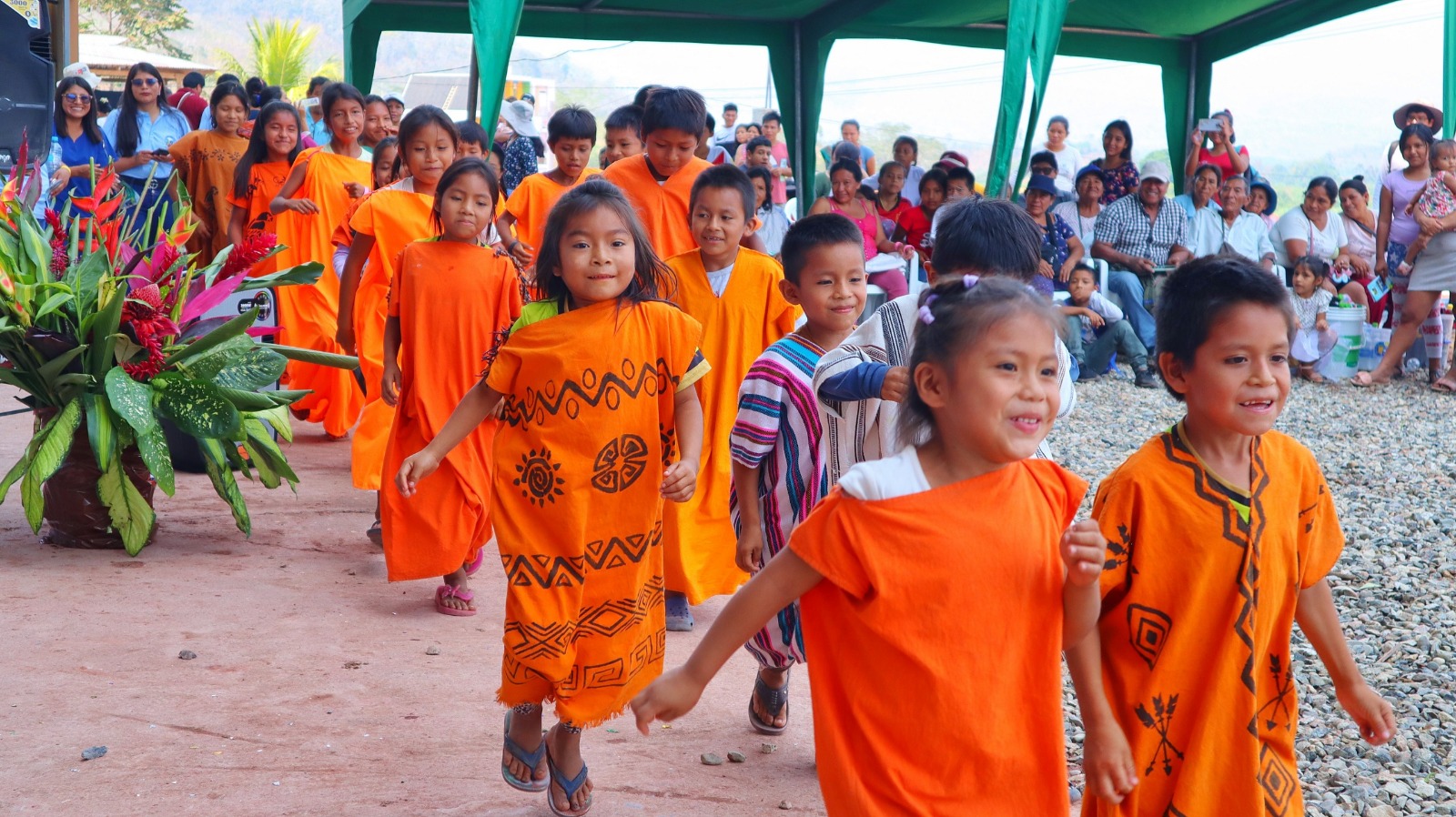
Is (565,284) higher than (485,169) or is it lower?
lower

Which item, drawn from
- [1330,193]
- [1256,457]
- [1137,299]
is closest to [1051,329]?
[1256,457]

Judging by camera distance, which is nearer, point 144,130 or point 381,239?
point 381,239

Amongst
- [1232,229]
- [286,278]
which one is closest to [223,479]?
[286,278]

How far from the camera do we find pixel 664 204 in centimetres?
486

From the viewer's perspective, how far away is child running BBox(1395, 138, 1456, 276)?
931 centimetres

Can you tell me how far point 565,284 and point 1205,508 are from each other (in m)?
1.53

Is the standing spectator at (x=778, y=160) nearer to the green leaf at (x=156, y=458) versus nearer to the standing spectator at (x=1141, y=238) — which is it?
the standing spectator at (x=1141, y=238)

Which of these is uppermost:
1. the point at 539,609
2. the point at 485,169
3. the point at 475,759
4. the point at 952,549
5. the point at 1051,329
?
the point at 485,169

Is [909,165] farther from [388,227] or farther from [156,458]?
[156,458]

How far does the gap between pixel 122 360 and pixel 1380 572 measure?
4.72 metres

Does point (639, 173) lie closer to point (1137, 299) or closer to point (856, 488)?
point (856, 488)

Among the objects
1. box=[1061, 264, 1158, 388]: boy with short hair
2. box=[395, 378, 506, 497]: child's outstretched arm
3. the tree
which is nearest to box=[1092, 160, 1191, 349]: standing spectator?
box=[1061, 264, 1158, 388]: boy with short hair

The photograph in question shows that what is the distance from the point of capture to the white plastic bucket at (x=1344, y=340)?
1034 cm

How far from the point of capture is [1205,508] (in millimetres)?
2041
